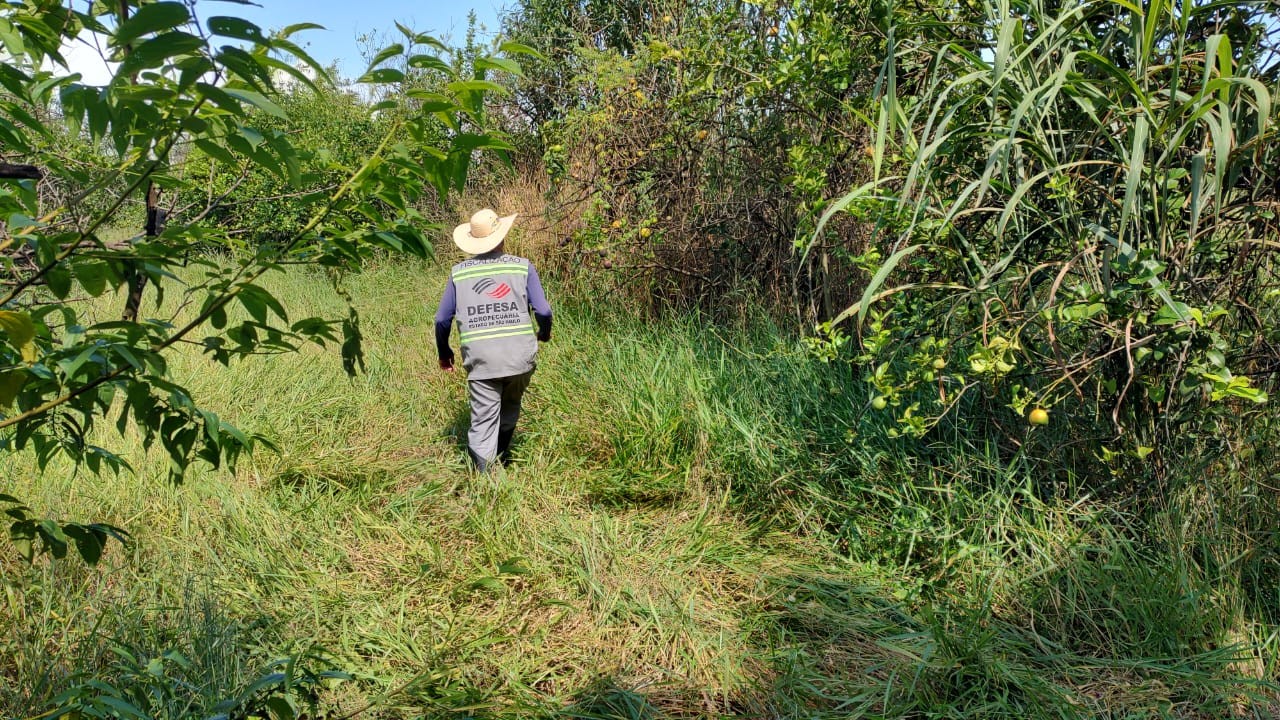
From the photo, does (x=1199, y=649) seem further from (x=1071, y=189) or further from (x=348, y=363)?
(x=348, y=363)

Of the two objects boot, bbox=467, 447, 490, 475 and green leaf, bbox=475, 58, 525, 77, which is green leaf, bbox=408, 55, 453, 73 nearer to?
green leaf, bbox=475, 58, 525, 77

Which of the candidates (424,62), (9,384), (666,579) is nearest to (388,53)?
(424,62)

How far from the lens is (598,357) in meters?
5.67

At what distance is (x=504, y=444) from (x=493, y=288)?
997 millimetres

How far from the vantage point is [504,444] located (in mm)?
5117

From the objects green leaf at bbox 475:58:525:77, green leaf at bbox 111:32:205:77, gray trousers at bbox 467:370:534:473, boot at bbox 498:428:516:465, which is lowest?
boot at bbox 498:428:516:465

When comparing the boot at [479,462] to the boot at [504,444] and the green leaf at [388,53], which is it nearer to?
A: the boot at [504,444]

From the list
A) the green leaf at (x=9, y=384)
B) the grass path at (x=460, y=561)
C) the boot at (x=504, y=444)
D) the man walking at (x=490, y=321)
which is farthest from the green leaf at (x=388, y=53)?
the boot at (x=504, y=444)

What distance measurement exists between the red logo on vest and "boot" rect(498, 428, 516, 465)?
856 mm

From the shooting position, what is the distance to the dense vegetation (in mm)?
1686

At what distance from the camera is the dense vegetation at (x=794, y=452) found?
169 cm

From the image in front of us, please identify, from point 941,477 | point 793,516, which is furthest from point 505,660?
point 941,477

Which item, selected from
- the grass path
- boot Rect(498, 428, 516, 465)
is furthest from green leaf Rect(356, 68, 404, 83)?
boot Rect(498, 428, 516, 465)

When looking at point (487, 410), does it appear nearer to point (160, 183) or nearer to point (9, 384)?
point (160, 183)
